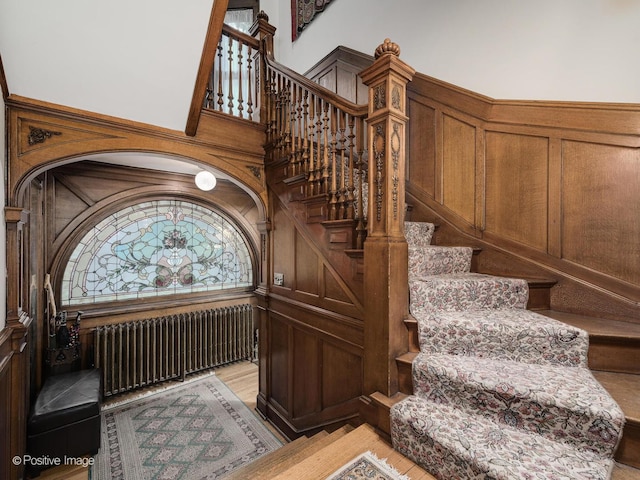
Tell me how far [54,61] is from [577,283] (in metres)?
3.28

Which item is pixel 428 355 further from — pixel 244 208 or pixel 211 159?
pixel 244 208

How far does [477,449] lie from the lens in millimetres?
954

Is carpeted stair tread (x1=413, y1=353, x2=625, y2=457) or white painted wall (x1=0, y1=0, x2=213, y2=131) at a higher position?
white painted wall (x1=0, y1=0, x2=213, y2=131)

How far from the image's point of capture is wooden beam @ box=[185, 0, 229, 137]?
1578 millimetres

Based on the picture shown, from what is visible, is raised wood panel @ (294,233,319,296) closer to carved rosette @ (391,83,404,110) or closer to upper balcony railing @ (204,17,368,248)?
upper balcony railing @ (204,17,368,248)

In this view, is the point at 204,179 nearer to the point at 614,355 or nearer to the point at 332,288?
the point at 332,288

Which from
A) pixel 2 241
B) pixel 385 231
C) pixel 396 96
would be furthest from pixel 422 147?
pixel 2 241

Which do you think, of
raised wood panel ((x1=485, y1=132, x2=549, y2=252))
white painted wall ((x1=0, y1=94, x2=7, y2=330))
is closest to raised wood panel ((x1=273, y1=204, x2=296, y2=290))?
raised wood panel ((x1=485, y1=132, x2=549, y2=252))

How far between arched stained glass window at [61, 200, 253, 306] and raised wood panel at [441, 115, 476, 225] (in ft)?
9.55

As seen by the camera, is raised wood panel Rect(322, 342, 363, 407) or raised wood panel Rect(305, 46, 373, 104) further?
raised wood panel Rect(305, 46, 373, 104)

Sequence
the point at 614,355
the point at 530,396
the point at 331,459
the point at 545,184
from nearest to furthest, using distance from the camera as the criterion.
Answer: the point at 530,396
the point at 331,459
the point at 614,355
the point at 545,184

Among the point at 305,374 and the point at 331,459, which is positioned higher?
the point at 331,459

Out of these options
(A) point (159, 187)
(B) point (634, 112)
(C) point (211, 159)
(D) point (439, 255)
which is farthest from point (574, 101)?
(A) point (159, 187)

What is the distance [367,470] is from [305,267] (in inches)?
54.3
